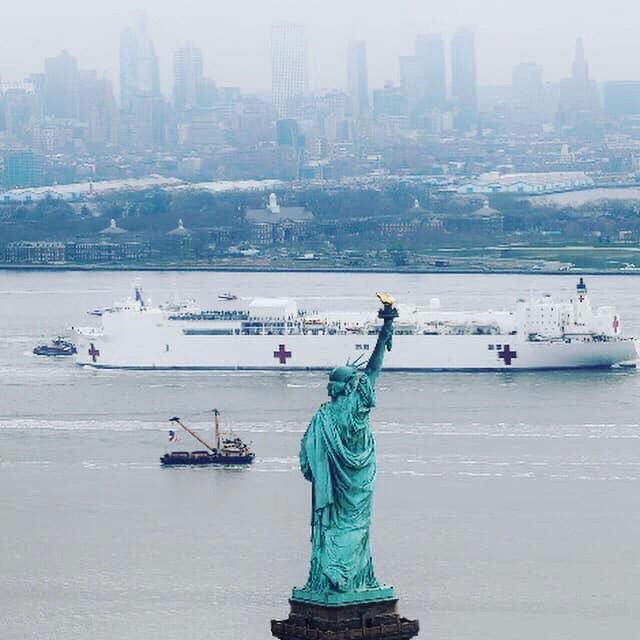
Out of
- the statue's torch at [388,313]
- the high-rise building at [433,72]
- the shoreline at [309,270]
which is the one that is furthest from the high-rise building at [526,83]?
the statue's torch at [388,313]

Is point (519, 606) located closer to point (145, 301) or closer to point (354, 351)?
point (354, 351)

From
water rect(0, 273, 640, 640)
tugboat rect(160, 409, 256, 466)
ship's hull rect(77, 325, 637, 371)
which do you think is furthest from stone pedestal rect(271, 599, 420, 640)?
ship's hull rect(77, 325, 637, 371)

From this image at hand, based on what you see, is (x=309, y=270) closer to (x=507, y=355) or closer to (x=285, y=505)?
(x=507, y=355)

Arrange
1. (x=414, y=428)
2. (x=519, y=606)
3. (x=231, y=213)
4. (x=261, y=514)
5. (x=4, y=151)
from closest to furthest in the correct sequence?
(x=519, y=606)
(x=261, y=514)
(x=414, y=428)
(x=231, y=213)
(x=4, y=151)

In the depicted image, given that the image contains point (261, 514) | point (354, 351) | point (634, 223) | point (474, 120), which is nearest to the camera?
point (261, 514)

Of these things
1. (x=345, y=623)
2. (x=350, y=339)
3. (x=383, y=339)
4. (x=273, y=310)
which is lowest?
(x=350, y=339)

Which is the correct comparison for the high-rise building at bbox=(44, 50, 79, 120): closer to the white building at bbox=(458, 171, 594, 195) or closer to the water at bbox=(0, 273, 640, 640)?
the white building at bbox=(458, 171, 594, 195)

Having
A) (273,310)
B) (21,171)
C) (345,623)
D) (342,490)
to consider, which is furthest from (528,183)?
(345,623)

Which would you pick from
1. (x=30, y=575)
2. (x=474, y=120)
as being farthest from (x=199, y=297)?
(x=474, y=120)
